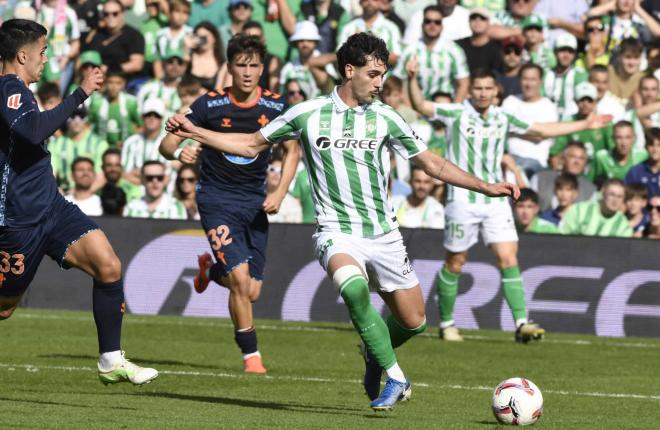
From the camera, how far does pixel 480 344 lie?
14.1m

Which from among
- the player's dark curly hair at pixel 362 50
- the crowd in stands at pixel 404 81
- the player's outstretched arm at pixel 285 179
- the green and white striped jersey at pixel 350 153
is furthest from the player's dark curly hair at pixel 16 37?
the crowd in stands at pixel 404 81

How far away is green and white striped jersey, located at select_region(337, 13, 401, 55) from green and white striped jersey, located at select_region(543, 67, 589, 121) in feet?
7.00

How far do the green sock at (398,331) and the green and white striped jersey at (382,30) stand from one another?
34.4 ft

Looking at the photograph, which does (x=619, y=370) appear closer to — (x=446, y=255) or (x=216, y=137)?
(x=446, y=255)

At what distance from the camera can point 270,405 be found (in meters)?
8.80

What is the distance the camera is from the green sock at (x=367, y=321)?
8.16m

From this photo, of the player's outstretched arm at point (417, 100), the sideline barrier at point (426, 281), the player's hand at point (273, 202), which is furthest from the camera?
the sideline barrier at point (426, 281)

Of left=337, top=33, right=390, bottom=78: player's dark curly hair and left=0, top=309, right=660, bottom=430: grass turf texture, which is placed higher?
left=337, top=33, right=390, bottom=78: player's dark curly hair

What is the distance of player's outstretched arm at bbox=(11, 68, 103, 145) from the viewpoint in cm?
814

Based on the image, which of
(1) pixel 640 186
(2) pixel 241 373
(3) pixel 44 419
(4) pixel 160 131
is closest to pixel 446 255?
(1) pixel 640 186

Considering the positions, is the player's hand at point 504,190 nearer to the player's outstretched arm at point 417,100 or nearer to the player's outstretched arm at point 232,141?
the player's outstretched arm at point 232,141

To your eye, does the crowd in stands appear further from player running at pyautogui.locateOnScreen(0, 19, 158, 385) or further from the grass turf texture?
player running at pyautogui.locateOnScreen(0, 19, 158, 385)

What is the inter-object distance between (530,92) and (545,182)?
1.39 meters

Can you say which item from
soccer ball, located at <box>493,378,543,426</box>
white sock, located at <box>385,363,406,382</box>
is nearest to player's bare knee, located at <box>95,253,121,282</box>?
white sock, located at <box>385,363,406,382</box>
